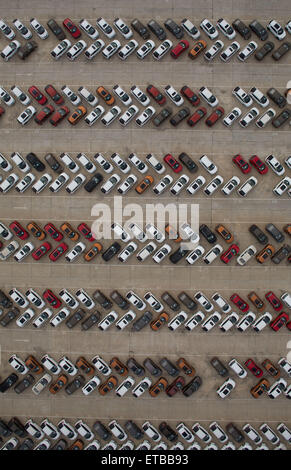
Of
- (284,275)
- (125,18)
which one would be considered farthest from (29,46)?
(284,275)

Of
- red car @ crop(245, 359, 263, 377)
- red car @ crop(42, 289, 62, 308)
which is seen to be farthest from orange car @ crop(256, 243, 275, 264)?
red car @ crop(42, 289, 62, 308)

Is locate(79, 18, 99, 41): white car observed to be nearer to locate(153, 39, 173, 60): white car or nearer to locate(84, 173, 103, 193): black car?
locate(153, 39, 173, 60): white car

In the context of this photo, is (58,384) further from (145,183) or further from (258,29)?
(258,29)

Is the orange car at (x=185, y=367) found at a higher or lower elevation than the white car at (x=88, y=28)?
lower

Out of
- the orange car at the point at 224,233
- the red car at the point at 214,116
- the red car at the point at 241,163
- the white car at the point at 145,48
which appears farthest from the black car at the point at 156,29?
the orange car at the point at 224,233

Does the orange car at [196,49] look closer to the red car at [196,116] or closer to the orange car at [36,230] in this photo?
the red car at [196,116]

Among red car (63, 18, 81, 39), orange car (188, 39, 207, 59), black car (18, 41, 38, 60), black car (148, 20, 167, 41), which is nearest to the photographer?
orange car (188, 39, 207, 59)

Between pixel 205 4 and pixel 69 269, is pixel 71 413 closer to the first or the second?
pixel 69 269
